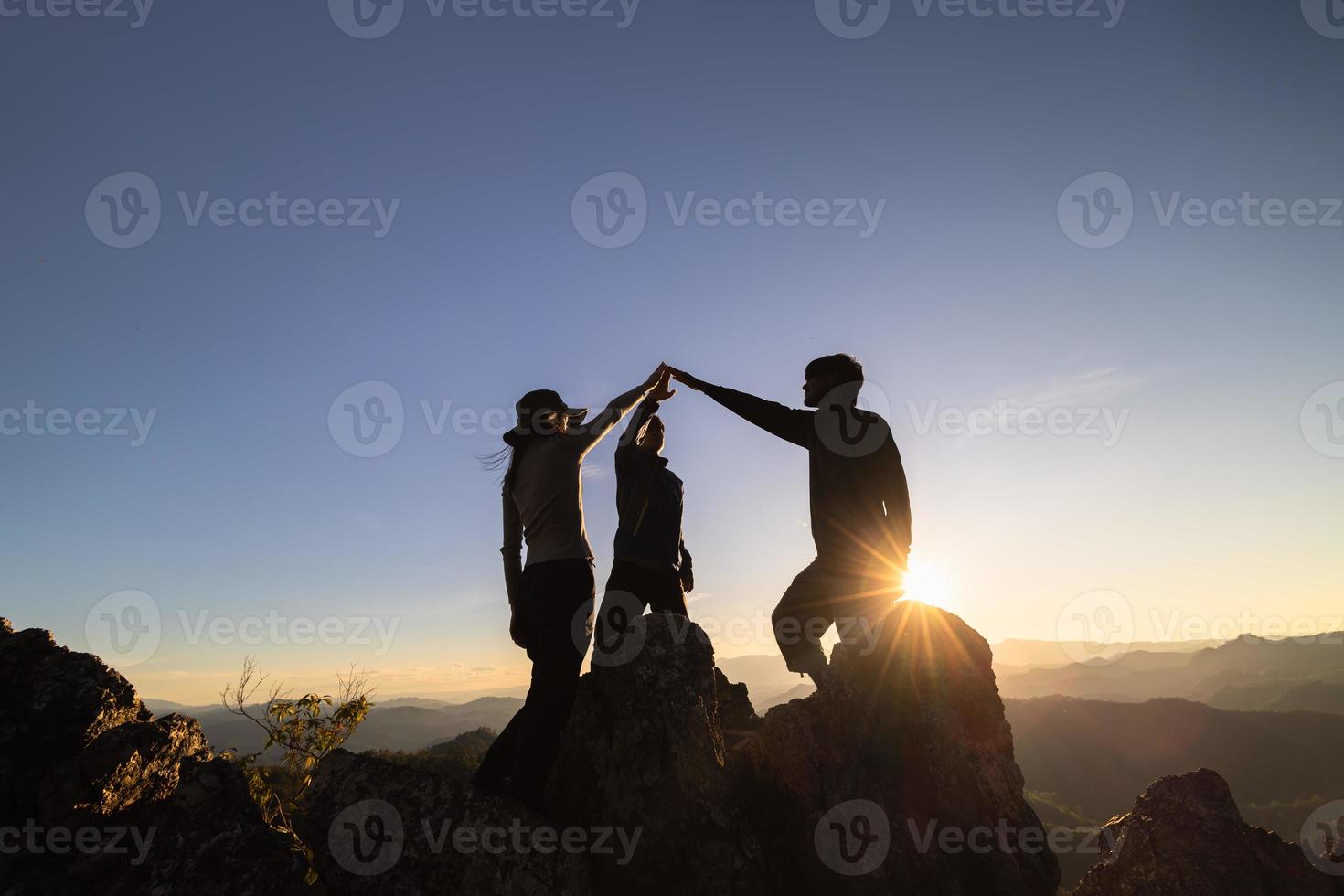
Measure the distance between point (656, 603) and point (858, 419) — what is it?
356cm

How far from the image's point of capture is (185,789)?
5.23 meters

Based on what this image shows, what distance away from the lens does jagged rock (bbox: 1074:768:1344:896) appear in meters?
6.15

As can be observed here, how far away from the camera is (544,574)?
5582mm

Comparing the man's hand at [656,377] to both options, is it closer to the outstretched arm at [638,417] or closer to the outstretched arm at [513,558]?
the outstretched arm at [638,417]

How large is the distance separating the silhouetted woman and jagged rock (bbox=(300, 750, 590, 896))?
283 mm

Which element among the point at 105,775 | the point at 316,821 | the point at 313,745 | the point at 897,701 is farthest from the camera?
the point at 313,745

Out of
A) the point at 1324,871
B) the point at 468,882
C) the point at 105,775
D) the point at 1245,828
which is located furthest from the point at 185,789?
the point at 1324,871

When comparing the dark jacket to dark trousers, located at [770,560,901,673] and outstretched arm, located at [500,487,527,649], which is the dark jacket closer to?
dark trousers, located at [770,560,901,673]

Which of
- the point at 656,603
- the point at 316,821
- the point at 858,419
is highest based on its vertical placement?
the point at 858,419

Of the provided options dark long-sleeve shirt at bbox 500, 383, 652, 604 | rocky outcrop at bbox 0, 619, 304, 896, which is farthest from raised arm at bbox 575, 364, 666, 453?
rocky outcrop at bbox 0, 619, 304, 896

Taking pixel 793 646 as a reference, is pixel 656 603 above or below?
above

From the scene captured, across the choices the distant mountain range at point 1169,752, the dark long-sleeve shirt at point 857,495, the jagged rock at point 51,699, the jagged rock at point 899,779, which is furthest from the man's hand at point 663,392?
the distant mountain range at point 1169,752

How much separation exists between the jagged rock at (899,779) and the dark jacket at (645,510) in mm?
2465

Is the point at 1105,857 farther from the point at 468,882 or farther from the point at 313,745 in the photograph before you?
the point at 313,745
